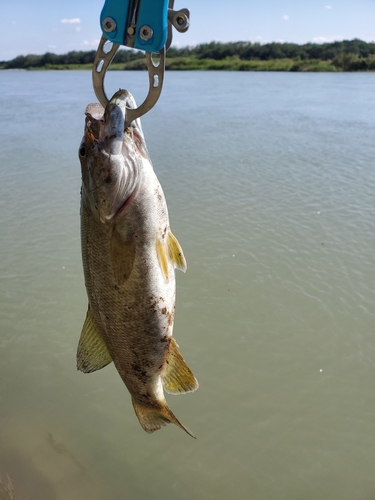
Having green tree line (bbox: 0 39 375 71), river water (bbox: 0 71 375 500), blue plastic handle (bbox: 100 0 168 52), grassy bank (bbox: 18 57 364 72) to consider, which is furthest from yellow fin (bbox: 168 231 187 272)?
green tree line (bbox: 0 39 375 71)

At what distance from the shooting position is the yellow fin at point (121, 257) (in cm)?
216

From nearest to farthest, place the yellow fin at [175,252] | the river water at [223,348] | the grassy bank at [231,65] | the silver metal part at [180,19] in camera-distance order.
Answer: the silver metal part at [180,19]
the yellow fin at [175,252]
the river water at [223,348]
the grassy bank at [231,65]

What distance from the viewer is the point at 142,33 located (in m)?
1.75

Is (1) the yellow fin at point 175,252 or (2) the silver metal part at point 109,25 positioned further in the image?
(1) the yellow fin at point 175,252

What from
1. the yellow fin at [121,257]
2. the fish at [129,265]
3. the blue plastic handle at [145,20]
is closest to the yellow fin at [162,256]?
the fish at [129,265]

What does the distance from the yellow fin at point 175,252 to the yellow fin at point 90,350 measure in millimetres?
527

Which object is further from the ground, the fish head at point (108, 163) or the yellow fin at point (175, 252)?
the fish head at point (108, 163)

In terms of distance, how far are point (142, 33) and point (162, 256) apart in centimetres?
Answer: 94

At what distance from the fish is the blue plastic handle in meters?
0.33

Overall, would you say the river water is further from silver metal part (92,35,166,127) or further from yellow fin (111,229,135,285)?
silver metal part (92,35,166,127)

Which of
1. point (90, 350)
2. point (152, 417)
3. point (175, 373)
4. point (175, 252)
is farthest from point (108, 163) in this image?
point (152, 417)

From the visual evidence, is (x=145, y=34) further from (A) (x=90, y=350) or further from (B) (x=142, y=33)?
(A) (x=90, y=350)

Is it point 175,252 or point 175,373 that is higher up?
point 175,252

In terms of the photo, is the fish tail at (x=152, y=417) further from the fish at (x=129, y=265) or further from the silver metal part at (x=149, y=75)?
the silver metal part at (x=149, y=75)
